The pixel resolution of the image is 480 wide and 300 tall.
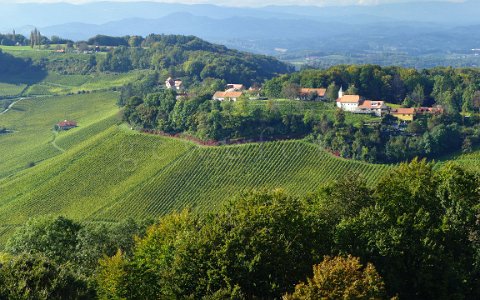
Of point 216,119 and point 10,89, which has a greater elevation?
point 216,119

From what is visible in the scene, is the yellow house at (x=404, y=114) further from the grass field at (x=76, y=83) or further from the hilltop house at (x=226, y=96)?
the grass field at (x=76, y=83)

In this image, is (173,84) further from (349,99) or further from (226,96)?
(349,99)

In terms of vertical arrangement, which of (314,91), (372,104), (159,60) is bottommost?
(372,104)

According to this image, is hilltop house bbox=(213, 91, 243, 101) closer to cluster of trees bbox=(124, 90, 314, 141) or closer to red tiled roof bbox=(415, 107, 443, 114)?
cluster of trees bbox=(124, 90, 314, 141)

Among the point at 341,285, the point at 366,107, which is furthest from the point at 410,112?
the point at 341,285

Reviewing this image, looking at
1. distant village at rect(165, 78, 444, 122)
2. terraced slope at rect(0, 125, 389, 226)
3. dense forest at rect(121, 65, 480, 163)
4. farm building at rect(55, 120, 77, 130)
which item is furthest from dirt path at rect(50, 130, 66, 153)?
distant village at rect(165, 78, 444, 122)

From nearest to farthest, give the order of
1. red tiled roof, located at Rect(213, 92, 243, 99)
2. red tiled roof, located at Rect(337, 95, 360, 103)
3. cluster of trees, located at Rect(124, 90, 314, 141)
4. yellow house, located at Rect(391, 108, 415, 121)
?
cluster of trees, located at Rect(124, 90, 314, 141), yellow house, located at Rect(391, 108, 415, 121), red tiled roof, located at Rect(337, 95, 360, 103), red tiled roof, located at Rect(213, 92, 243, 99)

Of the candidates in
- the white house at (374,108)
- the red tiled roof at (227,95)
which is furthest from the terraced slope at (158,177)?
the red tiled roof at (227,95)
